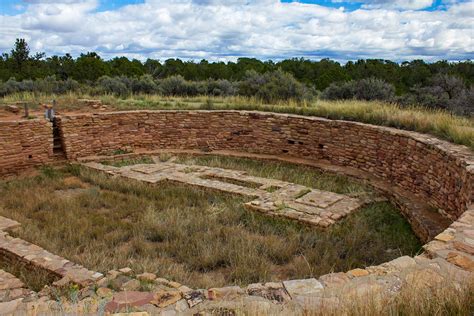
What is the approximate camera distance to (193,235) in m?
6.35

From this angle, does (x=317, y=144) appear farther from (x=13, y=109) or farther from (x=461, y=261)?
(x=13, y=109)

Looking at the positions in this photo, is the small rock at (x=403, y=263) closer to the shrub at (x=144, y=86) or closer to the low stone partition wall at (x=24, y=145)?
the low stone partition wall at (x=24, y=145)

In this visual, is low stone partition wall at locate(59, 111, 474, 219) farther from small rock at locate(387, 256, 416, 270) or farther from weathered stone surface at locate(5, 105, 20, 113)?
small rock at locate(387, 256, 416, 270)

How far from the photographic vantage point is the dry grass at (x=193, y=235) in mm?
5367

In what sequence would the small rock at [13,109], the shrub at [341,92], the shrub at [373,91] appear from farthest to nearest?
the shrub at [341,92] < the shrub at [373,91] < the small rock at [13,109]

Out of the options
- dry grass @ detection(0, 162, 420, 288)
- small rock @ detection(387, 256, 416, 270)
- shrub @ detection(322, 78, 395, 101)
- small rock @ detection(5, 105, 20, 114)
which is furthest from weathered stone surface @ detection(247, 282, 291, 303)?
shrub @ detection(322, 78, 395, 101)

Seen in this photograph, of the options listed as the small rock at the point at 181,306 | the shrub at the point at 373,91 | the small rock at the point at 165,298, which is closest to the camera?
the small rock at the point at 181,306

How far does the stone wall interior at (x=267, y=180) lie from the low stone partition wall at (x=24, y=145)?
0.02m

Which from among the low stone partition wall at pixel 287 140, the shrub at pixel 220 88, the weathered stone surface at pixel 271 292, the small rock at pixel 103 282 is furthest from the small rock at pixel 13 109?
the weathered stone surface at pixel 271 292

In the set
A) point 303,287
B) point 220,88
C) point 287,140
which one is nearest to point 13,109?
point 287,140

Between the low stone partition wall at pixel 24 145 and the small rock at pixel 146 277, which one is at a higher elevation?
the low stone partition wall at pixel 24 145

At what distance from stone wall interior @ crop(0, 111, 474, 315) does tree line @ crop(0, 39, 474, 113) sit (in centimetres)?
472

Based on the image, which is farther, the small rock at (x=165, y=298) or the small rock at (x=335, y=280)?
the small rock at (x=335, y=280)

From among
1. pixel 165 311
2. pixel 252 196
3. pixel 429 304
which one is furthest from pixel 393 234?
pixel 165 311
